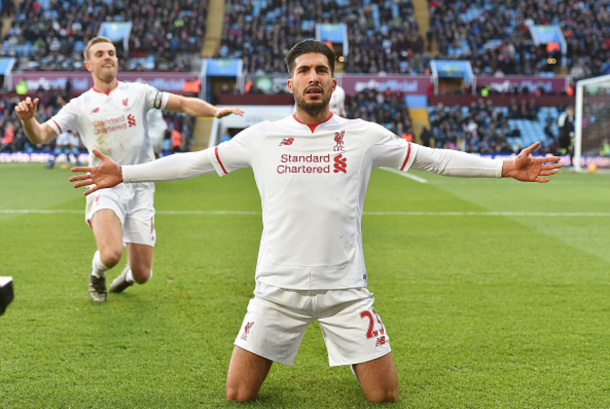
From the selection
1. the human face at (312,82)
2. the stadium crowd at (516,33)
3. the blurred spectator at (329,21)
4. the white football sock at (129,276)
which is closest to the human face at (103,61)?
the white football sock at (129,276)

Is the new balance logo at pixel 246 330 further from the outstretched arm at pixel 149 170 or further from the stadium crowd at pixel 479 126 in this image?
the stadium crowd at pixel 479 126

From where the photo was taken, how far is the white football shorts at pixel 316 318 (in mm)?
3379

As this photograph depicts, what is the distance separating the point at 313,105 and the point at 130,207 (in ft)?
8.64

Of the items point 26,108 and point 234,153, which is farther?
point 26,108

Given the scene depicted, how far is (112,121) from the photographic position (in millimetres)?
5391

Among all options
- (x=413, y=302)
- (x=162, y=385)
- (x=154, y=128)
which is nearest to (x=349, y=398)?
(x=162, y=385)

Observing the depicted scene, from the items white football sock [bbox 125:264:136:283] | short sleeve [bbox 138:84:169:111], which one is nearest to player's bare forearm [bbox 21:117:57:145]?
short sleeve [bbox 138:84:169:111]

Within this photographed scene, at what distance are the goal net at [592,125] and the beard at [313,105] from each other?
20603 millimetres

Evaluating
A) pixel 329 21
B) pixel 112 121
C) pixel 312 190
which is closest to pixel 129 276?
pixel 112 121

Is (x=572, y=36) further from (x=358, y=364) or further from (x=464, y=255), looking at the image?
(x=358, y=364)

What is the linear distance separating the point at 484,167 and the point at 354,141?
2.26 ft

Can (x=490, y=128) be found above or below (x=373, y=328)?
below

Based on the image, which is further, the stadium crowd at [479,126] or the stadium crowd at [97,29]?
the stadium crowd at [97,29]

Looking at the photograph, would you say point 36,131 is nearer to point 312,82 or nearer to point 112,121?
point 112,121
